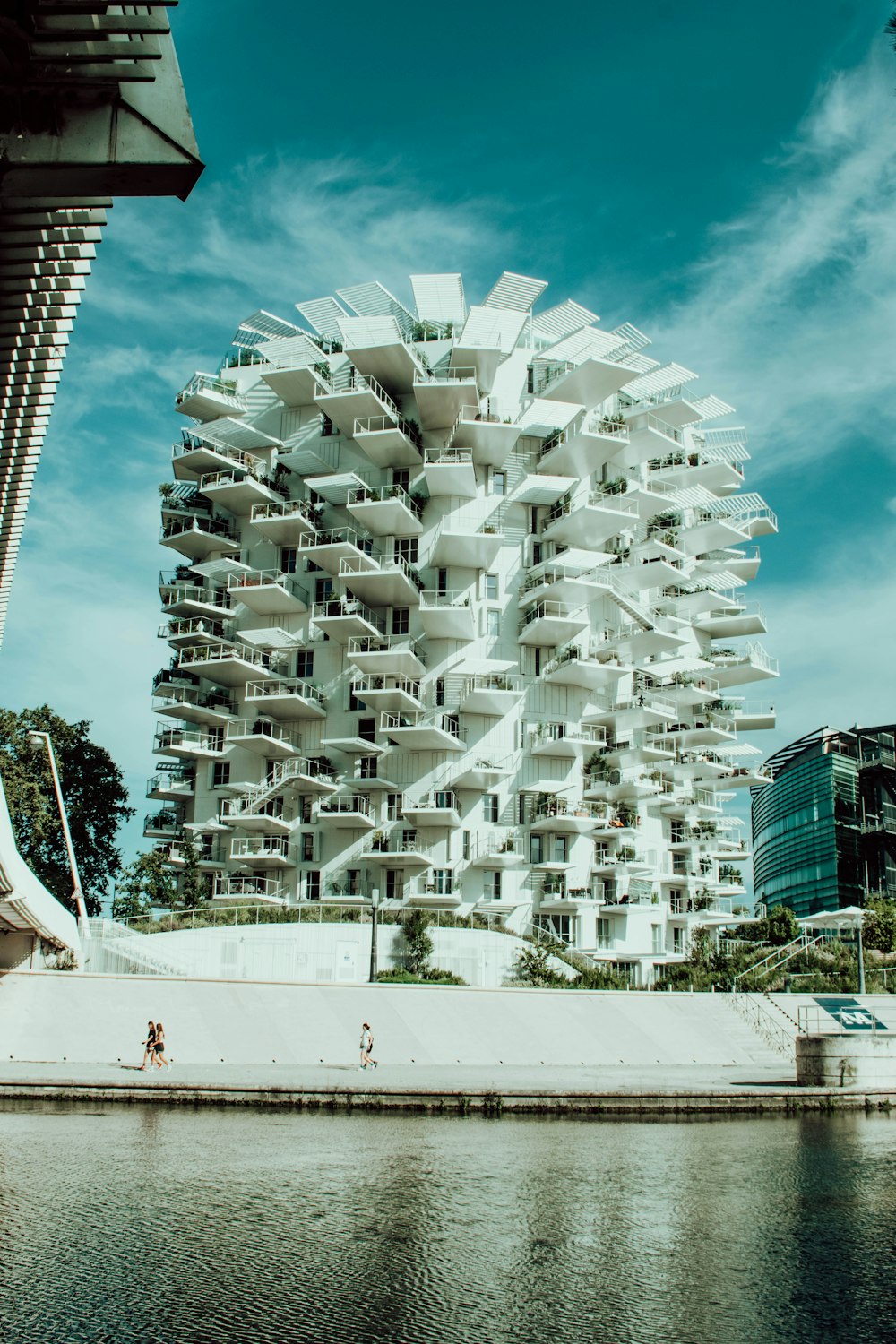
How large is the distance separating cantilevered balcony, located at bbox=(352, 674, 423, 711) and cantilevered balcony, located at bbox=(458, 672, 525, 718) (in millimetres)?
2125

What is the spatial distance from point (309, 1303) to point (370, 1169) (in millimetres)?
6681

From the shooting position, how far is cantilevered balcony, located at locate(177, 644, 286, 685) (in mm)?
53219

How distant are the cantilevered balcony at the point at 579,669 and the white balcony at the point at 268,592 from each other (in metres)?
12.2

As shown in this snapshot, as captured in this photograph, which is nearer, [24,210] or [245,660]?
[24,210]

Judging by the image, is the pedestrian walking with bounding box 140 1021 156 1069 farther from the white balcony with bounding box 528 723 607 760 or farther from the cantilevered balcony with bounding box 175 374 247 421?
the cantilevered balcony with bounding box 175 374 247 421

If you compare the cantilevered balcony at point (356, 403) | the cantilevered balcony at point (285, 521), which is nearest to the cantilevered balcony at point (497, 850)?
the cantilevered balcony at point (285, 521)

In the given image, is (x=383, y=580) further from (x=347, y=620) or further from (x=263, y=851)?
(x=263, y=851)

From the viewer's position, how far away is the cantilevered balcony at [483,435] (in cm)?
5144

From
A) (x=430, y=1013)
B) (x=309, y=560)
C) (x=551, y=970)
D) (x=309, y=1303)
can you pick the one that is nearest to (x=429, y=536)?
(x=309, y=560)

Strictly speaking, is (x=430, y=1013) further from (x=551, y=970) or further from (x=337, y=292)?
(x=337, y=292)

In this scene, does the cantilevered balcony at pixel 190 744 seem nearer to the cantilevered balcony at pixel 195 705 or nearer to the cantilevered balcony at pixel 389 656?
the cantilevered balcony at pixel 195 705

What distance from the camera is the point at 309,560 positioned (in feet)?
185

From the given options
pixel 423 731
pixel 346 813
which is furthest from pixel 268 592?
pixel 346 813

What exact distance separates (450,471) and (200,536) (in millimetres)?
13939
